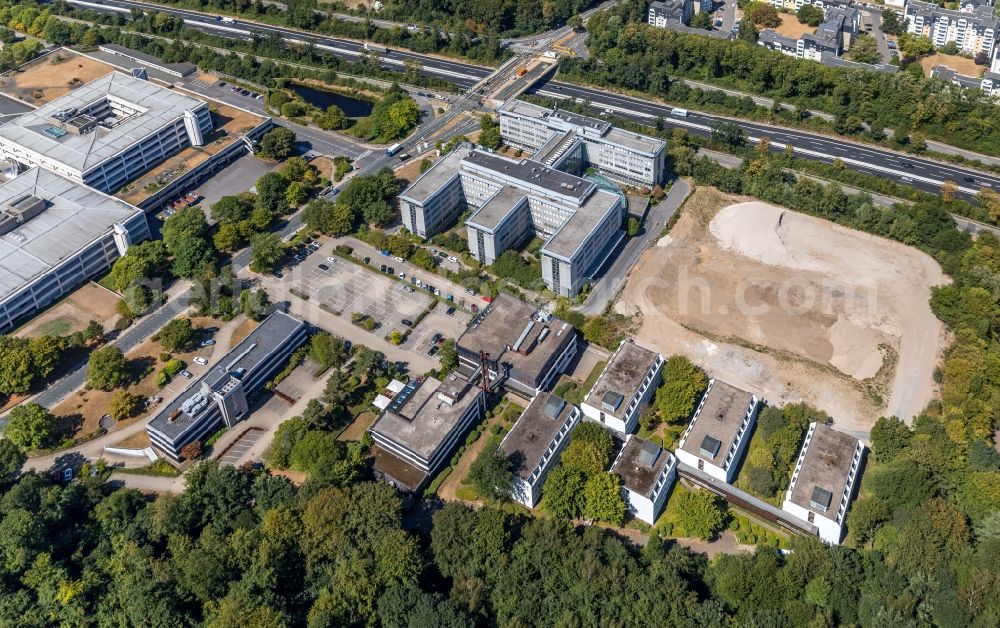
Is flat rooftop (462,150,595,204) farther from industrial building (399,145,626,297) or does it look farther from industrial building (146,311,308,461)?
industrial building (146,311,308,461)

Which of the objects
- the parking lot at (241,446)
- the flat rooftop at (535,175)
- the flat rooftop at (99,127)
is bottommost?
the parking lot at (241,446)

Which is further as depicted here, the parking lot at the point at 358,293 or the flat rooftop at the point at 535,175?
the flat rooftop at the point at 535,175

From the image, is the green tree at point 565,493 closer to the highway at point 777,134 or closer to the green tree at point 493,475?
the green tree at point 493,475

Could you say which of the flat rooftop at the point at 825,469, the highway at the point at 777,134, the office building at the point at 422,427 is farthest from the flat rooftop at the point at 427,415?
the highway at the point at 777,134

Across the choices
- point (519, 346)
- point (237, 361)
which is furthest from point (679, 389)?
point (237, 361)

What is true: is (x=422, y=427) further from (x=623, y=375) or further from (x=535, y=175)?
(x=535, y=175)

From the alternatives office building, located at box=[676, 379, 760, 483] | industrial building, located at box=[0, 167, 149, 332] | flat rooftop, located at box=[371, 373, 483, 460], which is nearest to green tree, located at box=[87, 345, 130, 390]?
industrial building, located at box=[0, 167, 149, 332]
